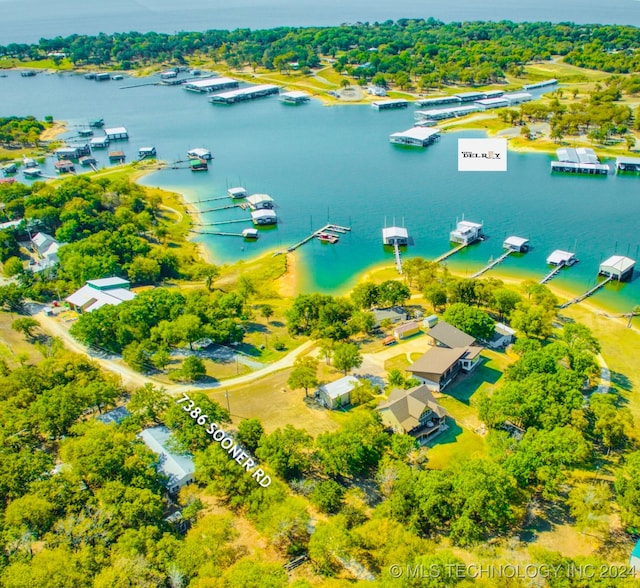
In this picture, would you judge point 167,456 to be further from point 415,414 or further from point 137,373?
point 415,414

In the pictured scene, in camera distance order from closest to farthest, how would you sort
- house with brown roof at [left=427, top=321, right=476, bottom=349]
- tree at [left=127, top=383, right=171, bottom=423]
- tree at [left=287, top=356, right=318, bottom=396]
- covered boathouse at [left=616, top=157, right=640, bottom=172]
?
tree at [left=127, top=383, right=171, bottom=423]
tree at [left=287, top=356, right=318, bottom=396]
house with brown roof at [left=427, top=321, right=476, bottom=349]
covered boathouse at [left=616, top=157, right=640, bottom=172]

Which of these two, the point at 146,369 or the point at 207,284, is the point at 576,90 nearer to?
the point at 207,284

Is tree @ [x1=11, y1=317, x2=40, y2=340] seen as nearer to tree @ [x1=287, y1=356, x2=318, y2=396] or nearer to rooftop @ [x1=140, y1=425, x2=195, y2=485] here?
rooftop @ [x1=140, y1=425, x2=195, y2=485]

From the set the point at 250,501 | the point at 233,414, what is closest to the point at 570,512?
the point at 250,501

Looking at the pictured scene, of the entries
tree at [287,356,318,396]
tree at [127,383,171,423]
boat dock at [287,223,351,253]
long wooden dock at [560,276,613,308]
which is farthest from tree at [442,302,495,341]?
boat dock at [287,223,351,253]

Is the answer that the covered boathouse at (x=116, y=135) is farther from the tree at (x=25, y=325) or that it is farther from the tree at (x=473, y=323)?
the tree at (x=473, y=323)

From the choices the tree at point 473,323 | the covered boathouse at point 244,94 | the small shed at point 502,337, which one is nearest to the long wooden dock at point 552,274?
the small shed at point 502,337

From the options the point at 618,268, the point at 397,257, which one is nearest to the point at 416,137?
Result: the point at 397,257

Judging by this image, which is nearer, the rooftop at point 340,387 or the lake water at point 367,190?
the rooftop at point 340,387
